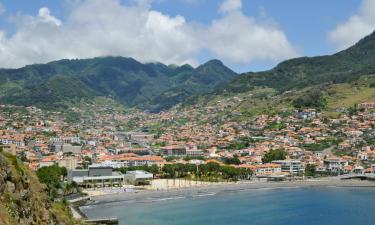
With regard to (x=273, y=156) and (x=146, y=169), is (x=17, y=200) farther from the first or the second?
(x=273, y=156)

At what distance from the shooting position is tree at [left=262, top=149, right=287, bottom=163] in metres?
123

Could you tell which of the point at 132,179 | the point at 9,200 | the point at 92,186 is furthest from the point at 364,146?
the point at 9,200

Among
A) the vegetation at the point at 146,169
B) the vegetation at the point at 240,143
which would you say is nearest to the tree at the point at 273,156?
the vegetation at the point at 240,143

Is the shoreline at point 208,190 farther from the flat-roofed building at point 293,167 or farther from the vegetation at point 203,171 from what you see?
the flat-roofed building at point 293,167

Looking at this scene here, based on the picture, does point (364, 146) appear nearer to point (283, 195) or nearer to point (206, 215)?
point (283, 195)

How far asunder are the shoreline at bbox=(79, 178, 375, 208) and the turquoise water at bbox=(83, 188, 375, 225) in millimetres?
2831

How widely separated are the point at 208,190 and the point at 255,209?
20976 millimetres

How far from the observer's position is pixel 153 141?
6806 inches

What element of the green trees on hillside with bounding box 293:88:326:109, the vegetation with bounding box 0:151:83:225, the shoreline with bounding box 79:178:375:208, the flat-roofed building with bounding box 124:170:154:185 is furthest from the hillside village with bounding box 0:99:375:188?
the vegetation with bounding box 0:151:83:225

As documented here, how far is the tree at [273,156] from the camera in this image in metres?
123

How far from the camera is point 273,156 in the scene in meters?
125

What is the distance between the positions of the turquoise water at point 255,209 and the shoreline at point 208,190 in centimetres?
283

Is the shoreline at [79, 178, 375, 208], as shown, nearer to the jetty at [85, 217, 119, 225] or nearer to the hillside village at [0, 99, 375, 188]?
the jetty at [85, 217, 119, 225]

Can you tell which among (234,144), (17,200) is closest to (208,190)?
(234,144)
